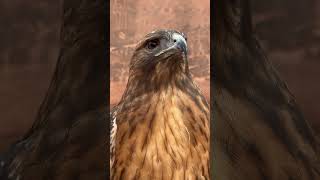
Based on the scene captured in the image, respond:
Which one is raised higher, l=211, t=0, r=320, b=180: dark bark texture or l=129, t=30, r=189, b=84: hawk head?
l=129, t=30, r=189, b=84: hawk head

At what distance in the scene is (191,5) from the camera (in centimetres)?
121

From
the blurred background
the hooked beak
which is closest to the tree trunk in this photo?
the blurred background

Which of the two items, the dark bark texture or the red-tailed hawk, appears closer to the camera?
the red-tailed hawk

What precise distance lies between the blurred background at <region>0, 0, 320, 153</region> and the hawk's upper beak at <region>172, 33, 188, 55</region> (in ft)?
0.30

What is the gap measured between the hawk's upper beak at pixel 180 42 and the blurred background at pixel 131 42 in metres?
0.09

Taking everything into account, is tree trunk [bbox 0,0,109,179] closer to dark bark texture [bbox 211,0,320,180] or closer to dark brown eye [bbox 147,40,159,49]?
dark brown eye [bbox 147,40,159,49]

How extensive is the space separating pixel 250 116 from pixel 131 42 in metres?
0.32

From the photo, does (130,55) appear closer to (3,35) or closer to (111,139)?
(111,139)

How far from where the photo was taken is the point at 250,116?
Result: 125 centimetres

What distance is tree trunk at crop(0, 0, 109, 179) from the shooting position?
4.01ft

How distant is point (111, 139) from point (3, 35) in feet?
1.17

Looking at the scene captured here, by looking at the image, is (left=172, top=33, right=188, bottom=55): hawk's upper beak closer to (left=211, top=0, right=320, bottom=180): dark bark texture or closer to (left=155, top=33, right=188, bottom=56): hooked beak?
(left=155, top=33, right=188, bottom=56): hooked beak

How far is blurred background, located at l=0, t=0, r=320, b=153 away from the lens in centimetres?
121

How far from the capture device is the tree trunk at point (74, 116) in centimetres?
122
